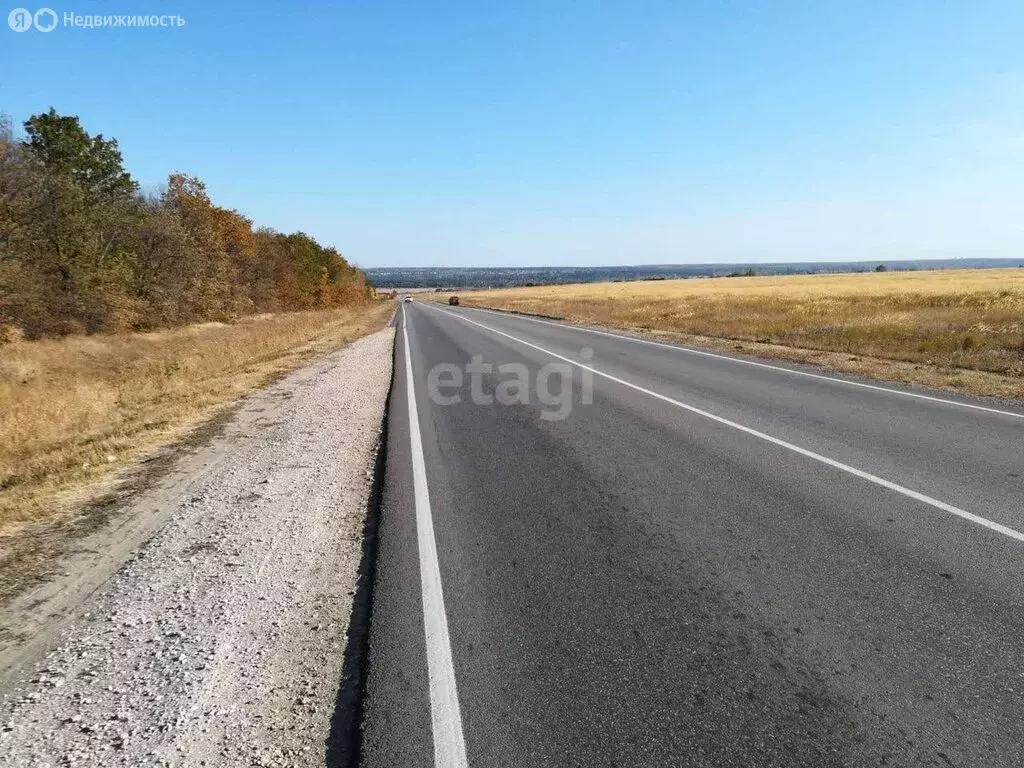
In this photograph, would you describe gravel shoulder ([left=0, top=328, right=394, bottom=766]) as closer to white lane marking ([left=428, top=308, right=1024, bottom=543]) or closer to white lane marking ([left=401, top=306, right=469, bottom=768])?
white lane marking ([left=401, top=306, right=469, bottom=768])

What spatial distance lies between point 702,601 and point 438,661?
1.64 metres

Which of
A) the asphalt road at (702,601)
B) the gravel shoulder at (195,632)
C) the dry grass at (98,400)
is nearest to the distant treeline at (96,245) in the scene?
the dry grass at (98,400)

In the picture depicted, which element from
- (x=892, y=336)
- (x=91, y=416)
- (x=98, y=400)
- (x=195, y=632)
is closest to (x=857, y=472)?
A: (x=195, y=632)

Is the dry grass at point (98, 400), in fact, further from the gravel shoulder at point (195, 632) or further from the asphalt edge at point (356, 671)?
the asphalt edge at point (356, 671)

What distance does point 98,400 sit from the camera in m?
13.0

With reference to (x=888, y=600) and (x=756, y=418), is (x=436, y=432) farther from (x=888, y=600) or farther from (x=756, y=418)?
(x=888, y=600)

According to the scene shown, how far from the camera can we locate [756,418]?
873 cm

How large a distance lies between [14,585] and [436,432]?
497cm

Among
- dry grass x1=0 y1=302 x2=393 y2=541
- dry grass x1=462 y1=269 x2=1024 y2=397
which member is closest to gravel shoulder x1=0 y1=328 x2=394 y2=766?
dry grass x1=0 y1=302 x2=393 y2=541

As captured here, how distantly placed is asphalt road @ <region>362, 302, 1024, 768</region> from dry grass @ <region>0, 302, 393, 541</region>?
10.9ft

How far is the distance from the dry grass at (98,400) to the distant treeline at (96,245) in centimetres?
208

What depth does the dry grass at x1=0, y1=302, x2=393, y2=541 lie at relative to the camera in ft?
20.9

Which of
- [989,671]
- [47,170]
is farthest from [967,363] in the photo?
[47,170]

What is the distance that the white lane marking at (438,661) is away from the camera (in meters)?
2.60
